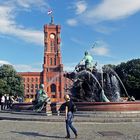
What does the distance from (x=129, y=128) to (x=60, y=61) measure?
470 ft

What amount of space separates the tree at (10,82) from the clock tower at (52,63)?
185ft

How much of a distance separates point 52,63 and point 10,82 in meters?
64.3

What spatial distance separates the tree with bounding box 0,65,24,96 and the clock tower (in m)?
56.3

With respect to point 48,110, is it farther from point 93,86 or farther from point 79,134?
point 79,134

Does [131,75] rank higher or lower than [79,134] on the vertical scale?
higher

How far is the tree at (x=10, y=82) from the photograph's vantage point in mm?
93700

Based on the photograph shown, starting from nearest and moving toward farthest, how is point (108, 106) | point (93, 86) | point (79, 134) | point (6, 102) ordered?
point (79, 134) → point (108, 106) → point (93, 86) → point (6, 102)

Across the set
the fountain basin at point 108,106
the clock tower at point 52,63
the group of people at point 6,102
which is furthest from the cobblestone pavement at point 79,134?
the clock tower at point 52,63

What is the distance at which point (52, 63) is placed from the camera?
16000cm

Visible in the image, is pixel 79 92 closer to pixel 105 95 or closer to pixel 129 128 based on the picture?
pixel 105 95

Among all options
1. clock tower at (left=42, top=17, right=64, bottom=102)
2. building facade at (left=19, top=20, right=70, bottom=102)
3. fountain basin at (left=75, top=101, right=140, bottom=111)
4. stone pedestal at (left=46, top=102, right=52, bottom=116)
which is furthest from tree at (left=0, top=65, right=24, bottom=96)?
fountain basin at (left=75, top=101, right=140, bottom=111)

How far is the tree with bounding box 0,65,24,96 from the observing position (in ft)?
307

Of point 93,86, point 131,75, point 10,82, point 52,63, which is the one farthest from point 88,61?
point 52,63

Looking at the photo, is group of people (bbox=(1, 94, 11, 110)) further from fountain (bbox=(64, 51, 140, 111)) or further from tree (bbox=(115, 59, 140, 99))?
tree (bbox=(115, 59, 140, 99))
